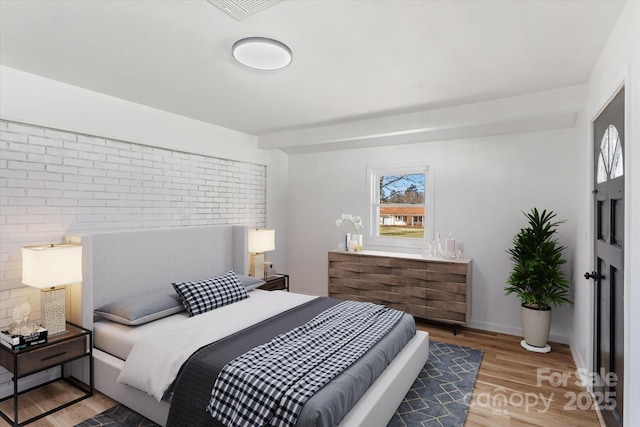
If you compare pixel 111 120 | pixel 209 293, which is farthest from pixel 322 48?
pixel 209 293

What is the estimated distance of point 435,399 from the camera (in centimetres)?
267

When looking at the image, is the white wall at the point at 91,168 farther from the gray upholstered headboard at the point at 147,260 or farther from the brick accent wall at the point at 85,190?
the gray upholstered headboard at the point at 147,260

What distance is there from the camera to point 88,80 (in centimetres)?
289

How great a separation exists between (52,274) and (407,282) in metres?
3.52

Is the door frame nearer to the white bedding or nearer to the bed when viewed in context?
the bed

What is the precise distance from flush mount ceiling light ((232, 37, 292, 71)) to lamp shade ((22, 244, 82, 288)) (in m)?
1.96

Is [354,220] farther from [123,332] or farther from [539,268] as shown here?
[123,332]

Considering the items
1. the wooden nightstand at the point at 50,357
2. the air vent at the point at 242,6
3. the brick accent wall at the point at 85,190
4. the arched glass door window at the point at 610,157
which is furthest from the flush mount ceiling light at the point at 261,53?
the wooden nightstand at the point at 50,357

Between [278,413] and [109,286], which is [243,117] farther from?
[278,413]

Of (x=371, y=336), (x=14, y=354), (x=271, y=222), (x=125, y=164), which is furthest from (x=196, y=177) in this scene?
(x=371, y=336)

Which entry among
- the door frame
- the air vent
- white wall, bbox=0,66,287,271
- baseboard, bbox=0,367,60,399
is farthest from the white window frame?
baseboard, bbox=0,367,60,399

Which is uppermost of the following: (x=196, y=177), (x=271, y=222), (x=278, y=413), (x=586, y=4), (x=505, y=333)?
(x=586, y=4)

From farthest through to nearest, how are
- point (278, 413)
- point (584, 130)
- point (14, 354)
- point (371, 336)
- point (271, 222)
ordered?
point (271, 222), point (584, 130), point (371, 336), point (14, 354), point (278, 413)

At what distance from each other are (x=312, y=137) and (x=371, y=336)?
9.38ft
